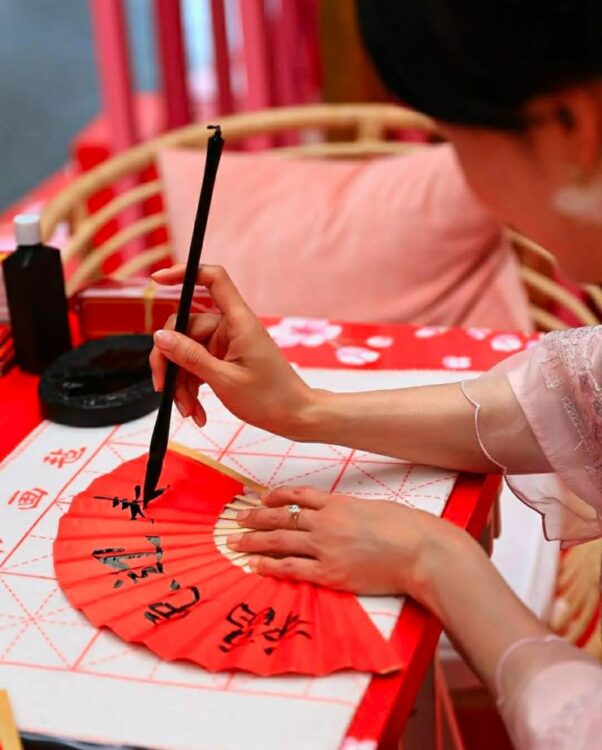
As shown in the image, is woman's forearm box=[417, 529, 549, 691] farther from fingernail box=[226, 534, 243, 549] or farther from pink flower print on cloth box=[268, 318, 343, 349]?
pink flower print on cloth box=[268, 318, 343, 349]

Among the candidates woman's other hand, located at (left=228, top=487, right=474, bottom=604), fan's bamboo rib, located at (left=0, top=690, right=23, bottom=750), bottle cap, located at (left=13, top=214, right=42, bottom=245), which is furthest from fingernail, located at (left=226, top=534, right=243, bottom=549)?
bottle cap, located at (left=13, top=214, right=42, bottom=245)

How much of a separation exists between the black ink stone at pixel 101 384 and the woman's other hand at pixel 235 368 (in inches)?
4.3

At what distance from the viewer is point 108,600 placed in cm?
76

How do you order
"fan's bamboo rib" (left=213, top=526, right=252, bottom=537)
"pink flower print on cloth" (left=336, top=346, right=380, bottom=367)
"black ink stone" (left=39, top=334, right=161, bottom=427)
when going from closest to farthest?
"fan's bamboo rib" (left=213, top=526, right=252, bottom=537) → "black ink stone" (left=39, top=334, right=161, bottom=427) → "pink flower print on cloth" (left=336, top=346, right=380, bottom=367)

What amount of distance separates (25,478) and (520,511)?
643 mm

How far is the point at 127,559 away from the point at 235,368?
0.20 m

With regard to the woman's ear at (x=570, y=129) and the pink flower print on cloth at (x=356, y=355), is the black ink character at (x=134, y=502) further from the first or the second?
the woman's ear at (x=570, y=129)

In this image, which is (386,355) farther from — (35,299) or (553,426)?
(35,299)

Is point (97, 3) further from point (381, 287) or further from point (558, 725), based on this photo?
point (558, 725)

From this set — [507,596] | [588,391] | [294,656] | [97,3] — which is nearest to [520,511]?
[588,391]

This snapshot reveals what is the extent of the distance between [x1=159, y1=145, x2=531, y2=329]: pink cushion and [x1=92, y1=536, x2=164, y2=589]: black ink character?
0.81 m

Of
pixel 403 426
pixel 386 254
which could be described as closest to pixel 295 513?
pixel 403 426

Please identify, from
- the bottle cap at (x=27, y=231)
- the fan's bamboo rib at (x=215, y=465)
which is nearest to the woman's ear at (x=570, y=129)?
the fan's bamboo rib at (x=215, y=465)

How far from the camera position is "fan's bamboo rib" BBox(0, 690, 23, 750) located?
25.9 inches
